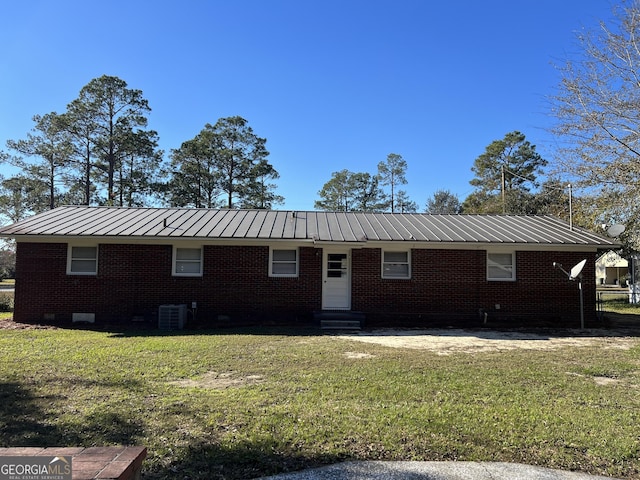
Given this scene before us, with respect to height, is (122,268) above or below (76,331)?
above

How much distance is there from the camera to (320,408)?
468 cm

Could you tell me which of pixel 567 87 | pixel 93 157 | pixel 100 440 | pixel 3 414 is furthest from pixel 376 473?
pixel 93 157

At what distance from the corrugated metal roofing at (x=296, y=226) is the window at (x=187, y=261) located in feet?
2.09

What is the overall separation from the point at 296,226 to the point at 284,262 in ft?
4.78

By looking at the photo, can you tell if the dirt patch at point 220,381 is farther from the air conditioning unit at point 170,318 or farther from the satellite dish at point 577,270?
the satellite dish at point 577,270

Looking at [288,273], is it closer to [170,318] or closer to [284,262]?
[284,262]

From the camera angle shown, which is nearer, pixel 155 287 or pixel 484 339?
pixel 484 339

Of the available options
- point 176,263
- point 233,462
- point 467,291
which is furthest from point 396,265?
point 233,462

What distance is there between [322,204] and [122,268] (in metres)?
32.9

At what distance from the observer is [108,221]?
43.7 feet

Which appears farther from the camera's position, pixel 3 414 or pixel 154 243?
pixel 154 243

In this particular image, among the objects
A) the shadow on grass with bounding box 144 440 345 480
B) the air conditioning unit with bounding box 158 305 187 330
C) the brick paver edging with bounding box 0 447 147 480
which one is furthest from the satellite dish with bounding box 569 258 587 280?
the brick paver edging with bounding box 0 447 147 480

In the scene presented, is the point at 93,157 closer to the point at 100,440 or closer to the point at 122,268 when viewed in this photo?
the point at 122,268

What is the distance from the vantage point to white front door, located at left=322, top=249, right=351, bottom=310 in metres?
12.8
